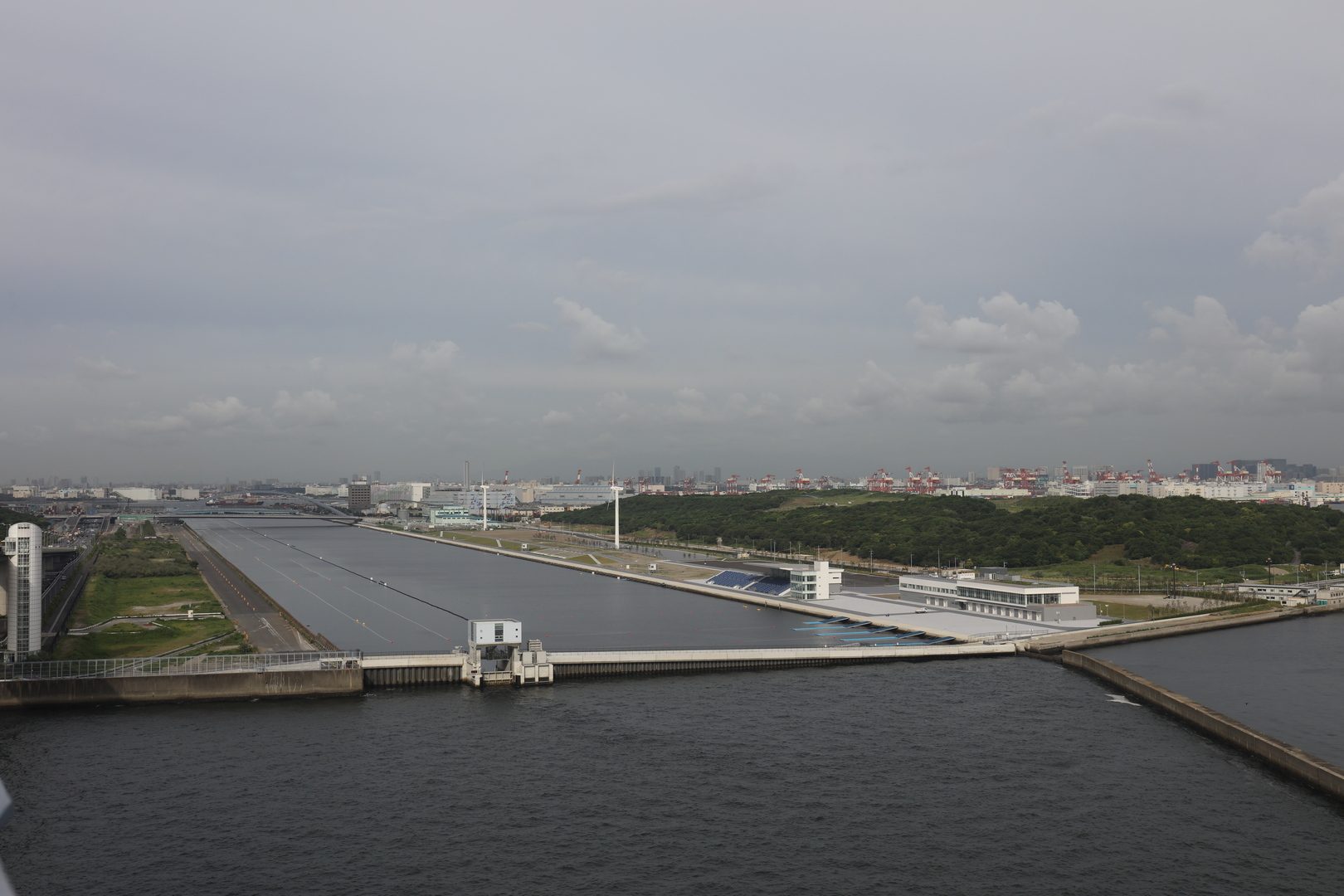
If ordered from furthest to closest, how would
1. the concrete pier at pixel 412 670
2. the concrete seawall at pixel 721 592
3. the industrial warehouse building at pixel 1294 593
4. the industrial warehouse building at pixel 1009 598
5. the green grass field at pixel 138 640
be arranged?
the industrial warehouse building at pixel 1294 593
the concrete seawall at pixel 721 592
the industrial warehouse building at pixel 1009 598
the green grass field at pixel 138 640
the concrete pier at pixel 412 670

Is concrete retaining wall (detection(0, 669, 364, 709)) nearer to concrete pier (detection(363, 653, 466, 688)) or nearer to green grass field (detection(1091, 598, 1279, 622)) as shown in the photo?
concrete pier (detection(363, 653, 466, 688))

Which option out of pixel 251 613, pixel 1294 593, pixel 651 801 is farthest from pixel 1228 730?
pixel 251 613

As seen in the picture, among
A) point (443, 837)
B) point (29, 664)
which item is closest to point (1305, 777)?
point (443, 837)

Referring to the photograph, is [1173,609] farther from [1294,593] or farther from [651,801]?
[651,801]

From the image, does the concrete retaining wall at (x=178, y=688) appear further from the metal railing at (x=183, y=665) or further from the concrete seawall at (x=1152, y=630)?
the concrete seawall at (x=1152, y=630)

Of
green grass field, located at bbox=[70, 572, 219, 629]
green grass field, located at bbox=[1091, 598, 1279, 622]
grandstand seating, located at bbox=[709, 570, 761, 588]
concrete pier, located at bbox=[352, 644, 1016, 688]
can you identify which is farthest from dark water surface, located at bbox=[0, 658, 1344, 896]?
grandstand seating, located at bbox=[709, 570, 761, 588]

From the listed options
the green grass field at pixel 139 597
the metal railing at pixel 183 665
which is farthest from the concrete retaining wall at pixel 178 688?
the green grass field at pixel 139 597
